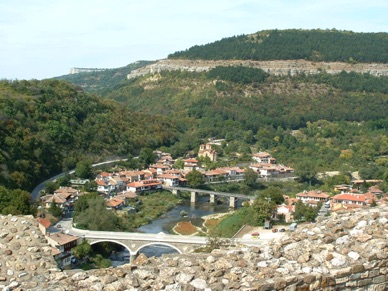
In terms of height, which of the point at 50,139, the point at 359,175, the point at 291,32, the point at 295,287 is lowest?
the point at 359,175

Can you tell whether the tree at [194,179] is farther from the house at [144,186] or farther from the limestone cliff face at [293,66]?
the limestone cliff face at [293,66]

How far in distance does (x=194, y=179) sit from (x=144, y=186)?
2.82 metres

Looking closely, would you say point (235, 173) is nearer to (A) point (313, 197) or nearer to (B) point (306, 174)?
(B) point (306, 174)

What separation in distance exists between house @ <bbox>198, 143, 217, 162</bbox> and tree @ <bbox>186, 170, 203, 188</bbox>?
6.00m

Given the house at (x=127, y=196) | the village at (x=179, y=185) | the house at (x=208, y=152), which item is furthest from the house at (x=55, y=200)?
the house at (x=208, y=152)

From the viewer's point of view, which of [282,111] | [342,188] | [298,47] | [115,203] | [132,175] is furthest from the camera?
[298,47]

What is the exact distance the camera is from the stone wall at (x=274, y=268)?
8.48 feet

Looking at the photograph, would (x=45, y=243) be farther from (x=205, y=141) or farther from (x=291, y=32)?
(x=291, y=32)

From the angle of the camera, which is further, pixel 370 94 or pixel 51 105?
pixel 370 94

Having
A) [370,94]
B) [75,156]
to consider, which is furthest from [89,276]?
[370,94]

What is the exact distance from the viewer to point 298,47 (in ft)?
196

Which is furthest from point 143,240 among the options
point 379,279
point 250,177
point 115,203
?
point 250,177

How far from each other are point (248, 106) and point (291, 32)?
2521 cm

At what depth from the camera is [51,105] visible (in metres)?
30.5
